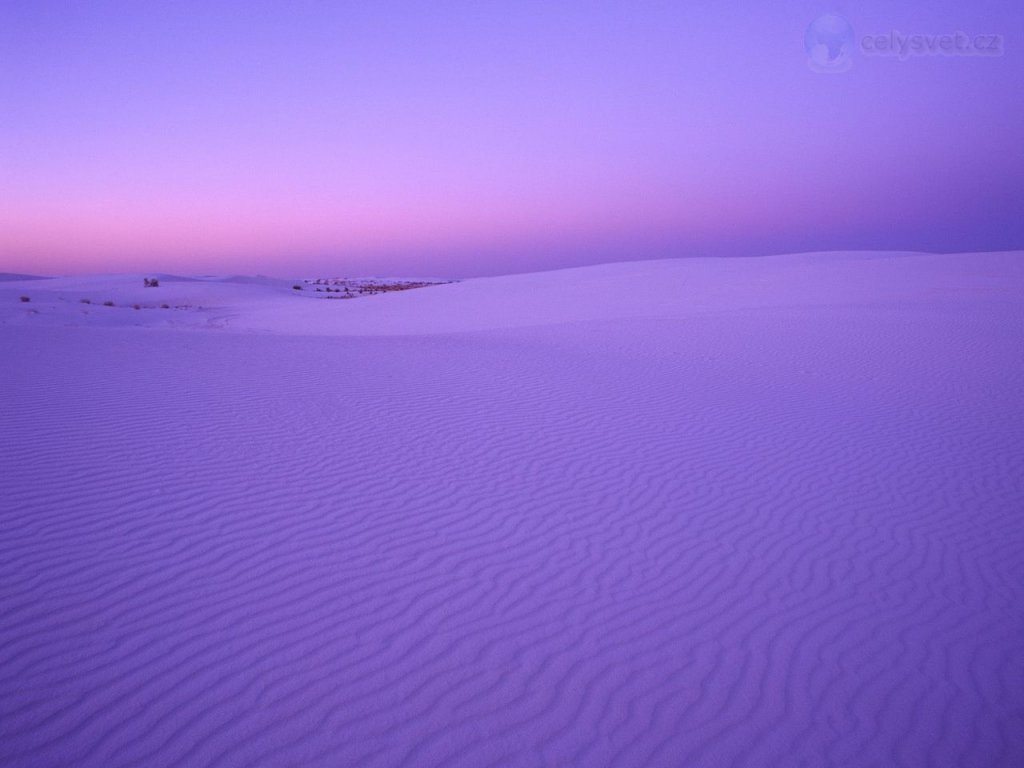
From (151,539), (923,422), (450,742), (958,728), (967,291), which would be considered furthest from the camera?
(967,291)

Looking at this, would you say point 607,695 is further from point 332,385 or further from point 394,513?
point 332,385

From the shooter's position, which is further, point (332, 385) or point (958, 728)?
point (332, 385)

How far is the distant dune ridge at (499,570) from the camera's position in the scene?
304 cm

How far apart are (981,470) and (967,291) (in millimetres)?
19044

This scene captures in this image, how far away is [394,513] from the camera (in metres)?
5.12

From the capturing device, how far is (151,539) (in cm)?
443

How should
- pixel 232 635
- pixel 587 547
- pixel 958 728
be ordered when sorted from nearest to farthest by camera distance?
pixel 958 728, pixel 232 635, pixel 587 547

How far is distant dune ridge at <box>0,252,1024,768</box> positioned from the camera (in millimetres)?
3039

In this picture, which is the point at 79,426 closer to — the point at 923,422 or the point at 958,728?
the point at 958,728

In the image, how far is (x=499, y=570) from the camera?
14.3 feet

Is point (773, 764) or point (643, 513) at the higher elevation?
point (643, 513)

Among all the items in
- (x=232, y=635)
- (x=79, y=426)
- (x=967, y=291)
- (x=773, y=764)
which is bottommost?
(x=773, y=764)

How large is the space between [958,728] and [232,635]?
430 centimetres

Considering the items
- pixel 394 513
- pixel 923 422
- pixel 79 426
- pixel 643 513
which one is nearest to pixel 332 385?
pixel 79 426
